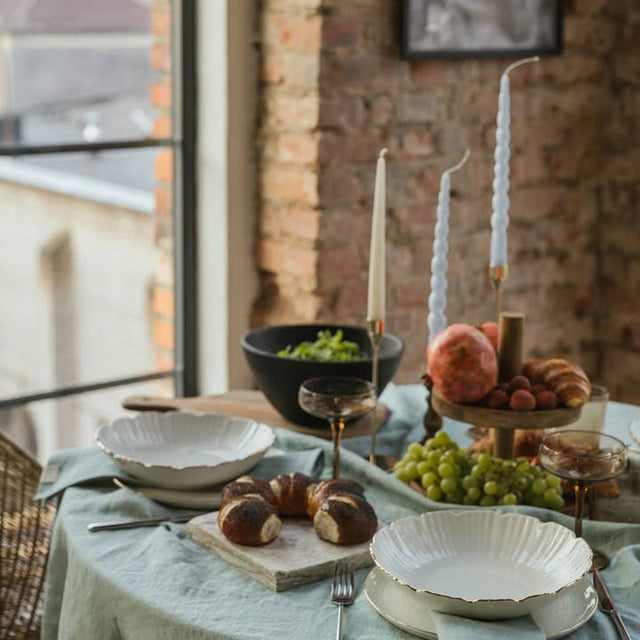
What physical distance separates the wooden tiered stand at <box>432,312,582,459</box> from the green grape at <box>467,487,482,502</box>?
0.09 metres

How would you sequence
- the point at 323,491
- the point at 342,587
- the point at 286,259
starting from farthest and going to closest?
the point at 286,259
the point at 323,491
the point at 342,587

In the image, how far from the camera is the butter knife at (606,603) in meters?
1.21

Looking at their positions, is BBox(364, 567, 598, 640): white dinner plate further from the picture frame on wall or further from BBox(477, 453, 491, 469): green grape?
the picture frame on wall

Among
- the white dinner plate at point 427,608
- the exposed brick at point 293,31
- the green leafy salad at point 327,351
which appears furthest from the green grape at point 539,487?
the exposed brick at point 293,31

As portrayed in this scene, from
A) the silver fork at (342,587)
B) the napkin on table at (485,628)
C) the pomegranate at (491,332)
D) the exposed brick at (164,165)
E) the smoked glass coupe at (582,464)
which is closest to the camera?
the napkin on table at (485,628)

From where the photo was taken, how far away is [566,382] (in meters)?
1.56

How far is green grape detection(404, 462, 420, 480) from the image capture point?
1592 millimetres

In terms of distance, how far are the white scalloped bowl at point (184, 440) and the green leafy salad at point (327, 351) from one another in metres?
0.15

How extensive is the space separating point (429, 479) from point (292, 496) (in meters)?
0.21

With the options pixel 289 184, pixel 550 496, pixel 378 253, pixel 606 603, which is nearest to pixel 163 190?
pixel 289 184

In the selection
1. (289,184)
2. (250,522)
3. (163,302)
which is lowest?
(163,302)

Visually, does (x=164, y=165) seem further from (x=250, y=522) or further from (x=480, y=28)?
(x=250, y=522)

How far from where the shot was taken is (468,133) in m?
2.96

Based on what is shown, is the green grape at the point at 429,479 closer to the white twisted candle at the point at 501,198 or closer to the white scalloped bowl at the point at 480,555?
the white scalloped bowl at the point at 480,555
